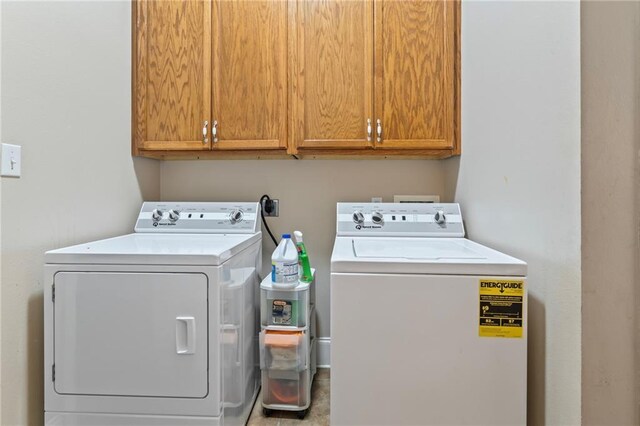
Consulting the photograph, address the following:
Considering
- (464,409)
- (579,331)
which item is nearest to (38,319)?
(464,409)

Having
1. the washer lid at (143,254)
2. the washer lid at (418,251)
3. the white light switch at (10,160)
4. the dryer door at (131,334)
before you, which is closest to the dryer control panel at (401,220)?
the washer lid at (418,251)

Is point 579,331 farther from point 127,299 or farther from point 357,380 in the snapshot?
point 127,299

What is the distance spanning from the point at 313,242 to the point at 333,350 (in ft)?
3.44

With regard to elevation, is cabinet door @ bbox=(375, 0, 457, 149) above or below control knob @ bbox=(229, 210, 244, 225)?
above

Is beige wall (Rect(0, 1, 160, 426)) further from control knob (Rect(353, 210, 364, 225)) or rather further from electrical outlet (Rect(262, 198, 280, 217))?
control knob (Rect(353, 210, 364, 225))

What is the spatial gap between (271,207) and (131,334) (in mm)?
1086

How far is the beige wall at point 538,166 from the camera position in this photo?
3.20ft

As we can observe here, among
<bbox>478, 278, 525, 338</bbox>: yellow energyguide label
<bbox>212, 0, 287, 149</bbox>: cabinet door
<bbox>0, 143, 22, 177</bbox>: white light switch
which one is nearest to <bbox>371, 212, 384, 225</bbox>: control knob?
<bbox>212, 0, 287, 149</bbox>: cabinet door

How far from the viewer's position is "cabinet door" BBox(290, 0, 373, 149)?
1.78 metres

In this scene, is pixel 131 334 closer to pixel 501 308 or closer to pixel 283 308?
pixel 283 308

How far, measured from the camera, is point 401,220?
73.2 inches

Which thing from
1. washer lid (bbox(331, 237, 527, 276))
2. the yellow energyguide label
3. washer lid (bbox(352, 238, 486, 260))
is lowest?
the yellow energyguide label

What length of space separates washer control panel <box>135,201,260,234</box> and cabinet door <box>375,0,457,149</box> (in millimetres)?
869

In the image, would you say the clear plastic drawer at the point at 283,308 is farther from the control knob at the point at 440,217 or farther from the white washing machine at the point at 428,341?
the control knob at the point at 440,217
